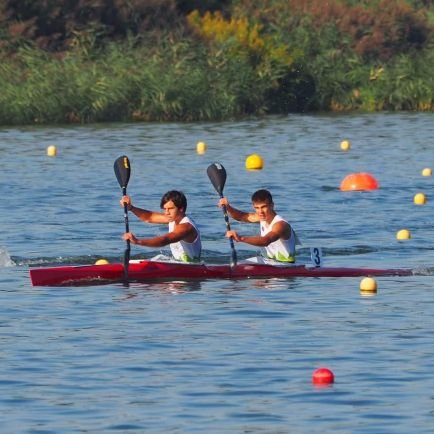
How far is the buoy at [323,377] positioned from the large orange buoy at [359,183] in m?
15.3

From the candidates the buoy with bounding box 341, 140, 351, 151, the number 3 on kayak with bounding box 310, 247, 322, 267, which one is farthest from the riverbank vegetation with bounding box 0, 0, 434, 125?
the number 3 on kayak with bounding box 310, 247, 322, 267

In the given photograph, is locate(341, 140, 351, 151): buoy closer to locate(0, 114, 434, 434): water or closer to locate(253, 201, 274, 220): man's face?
locate(0, 114, 434, 434): water

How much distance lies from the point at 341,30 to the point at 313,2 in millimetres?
2144

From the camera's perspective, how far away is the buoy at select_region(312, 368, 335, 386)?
12.5 metres

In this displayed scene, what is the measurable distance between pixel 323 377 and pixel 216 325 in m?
2.88

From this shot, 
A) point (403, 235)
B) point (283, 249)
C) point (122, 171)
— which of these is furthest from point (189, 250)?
point (403, 235)

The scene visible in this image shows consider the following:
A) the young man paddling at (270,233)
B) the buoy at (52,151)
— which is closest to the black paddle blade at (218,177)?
the young man paddling at (270,233)

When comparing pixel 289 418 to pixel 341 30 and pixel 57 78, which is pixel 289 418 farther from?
pixel 341 30

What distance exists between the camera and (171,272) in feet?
58.7

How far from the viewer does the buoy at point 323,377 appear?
12.5 meters

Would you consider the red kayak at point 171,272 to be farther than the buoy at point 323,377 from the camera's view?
Yes

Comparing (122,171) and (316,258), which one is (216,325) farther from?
(122,171)


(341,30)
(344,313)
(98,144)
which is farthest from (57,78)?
(344,313)

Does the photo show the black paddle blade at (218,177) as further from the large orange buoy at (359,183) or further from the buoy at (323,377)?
the large orange buoy at (359,183)
